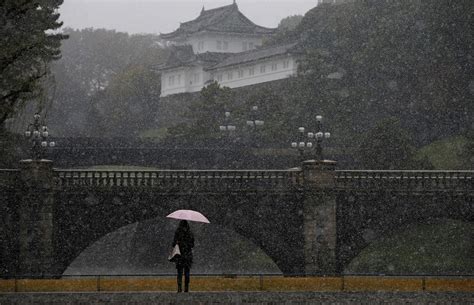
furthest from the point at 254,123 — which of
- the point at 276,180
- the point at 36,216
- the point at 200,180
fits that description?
the point at 36,216

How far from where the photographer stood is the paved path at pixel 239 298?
29.6 metres

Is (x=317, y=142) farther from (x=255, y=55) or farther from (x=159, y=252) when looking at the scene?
(x=255, y=55)


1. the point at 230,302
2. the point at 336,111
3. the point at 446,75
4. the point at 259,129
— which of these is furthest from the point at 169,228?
the point at 230,302

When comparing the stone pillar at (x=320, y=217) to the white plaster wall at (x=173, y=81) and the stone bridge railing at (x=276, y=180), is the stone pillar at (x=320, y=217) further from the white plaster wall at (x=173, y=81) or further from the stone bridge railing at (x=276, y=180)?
the white plaster wall at (x=173, y=81)

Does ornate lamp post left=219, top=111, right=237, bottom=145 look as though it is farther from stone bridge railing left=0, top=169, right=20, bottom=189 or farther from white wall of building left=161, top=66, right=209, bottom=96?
stone bridge railing left=0, top=169, right=20, bottom=189

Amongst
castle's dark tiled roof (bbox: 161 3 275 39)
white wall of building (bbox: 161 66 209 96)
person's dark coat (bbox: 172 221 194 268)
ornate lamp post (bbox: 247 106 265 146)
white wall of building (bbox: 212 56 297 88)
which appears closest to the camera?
person's dark coat (bbox: 172 221 194 268)

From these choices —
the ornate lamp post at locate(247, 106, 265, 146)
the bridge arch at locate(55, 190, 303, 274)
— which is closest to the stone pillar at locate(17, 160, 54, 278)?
the bridge arch at locate(55, 190, 303, 274)

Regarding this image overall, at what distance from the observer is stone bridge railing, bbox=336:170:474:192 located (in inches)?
1842

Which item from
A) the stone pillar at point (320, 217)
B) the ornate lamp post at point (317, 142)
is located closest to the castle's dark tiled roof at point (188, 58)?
the ornate lamp post at point (317, 142)

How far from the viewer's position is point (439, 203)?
4697 cm

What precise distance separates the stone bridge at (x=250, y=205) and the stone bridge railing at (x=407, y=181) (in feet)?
0.14

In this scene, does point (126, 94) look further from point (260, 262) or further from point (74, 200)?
point (74, 200)

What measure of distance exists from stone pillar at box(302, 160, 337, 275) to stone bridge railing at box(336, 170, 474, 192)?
67cm

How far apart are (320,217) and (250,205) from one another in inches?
116
